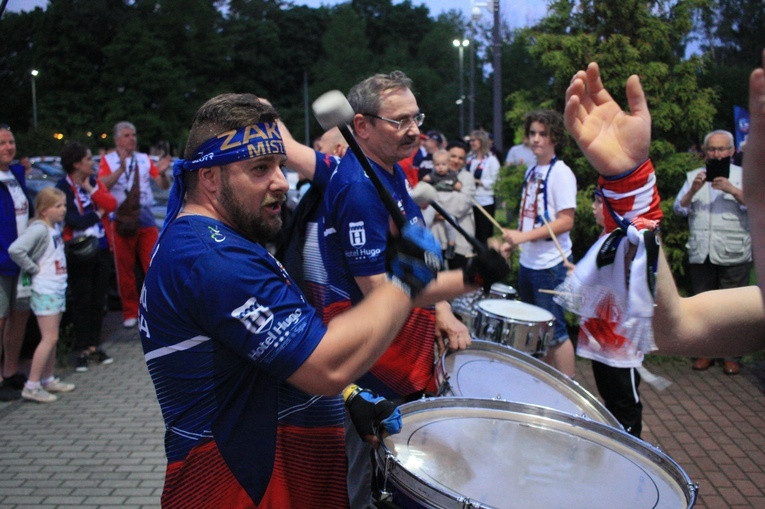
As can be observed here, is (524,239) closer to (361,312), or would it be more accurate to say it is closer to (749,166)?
(361,312)

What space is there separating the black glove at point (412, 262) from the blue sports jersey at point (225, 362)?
25 cm

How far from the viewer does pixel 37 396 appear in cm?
562

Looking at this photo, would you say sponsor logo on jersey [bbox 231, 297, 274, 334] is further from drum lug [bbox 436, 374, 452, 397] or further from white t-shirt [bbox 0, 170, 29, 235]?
white t-shirt [bbox 0, 170, 29, 235]

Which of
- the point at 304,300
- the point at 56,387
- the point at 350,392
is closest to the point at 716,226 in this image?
the point at 350,392

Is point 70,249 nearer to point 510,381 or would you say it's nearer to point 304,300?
point 510,381

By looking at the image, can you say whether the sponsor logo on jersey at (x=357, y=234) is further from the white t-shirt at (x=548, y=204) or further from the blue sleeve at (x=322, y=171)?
the white t-shirt at (x=548, y=204)

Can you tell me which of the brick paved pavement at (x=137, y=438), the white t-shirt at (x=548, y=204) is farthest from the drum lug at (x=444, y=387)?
the white t-shirt at (x=548, y=204)

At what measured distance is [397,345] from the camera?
3.05 m

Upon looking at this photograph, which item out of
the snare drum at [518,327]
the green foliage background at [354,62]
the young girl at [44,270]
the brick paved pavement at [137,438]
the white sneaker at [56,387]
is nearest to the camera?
the brick paved pavement at [137,438]

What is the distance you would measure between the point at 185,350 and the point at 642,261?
3.85ft

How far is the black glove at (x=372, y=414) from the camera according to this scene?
218 centimetres

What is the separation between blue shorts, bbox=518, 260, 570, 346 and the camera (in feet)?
16.5

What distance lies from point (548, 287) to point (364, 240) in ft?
9.11

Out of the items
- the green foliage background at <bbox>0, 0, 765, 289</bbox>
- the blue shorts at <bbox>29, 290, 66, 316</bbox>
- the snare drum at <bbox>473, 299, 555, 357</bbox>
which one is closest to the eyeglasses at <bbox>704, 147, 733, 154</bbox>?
the green foliage background at <bbox>0, 0, 765, 289</bbox>
